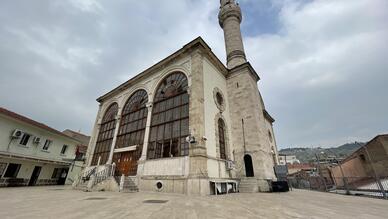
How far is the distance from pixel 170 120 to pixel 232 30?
1524cm

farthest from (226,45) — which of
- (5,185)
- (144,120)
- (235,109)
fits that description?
(5,185)

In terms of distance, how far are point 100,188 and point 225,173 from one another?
29.1ft

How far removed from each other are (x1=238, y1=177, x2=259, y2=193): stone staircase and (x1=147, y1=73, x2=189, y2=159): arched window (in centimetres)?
511

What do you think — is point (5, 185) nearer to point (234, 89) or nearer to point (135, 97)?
point (135, 97)

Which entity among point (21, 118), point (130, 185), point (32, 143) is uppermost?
point (21, 118)

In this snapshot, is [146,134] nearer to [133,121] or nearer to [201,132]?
[133,121]

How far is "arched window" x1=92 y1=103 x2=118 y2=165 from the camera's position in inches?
659

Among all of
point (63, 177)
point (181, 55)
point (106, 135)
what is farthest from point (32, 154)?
point (181, 55)

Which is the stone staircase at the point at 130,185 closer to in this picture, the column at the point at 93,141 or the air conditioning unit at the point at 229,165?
the air conditioning unit at the point at 229,165

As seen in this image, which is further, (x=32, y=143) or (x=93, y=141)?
(x=93, y=141)

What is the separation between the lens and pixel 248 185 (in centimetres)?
1169

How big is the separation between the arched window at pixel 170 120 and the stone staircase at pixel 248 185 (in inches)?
201

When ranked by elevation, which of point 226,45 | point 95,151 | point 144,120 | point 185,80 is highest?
point 226,45

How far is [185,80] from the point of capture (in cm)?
1299
